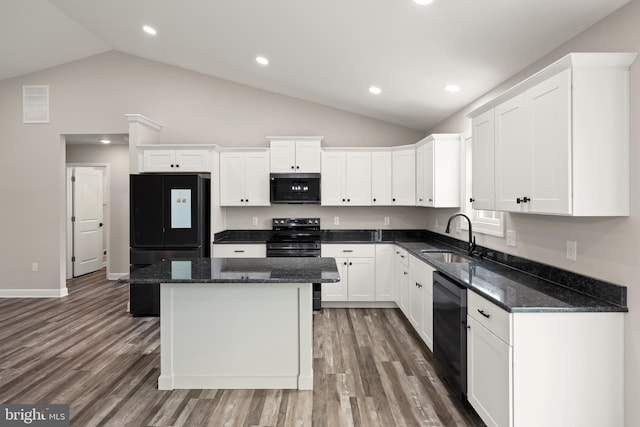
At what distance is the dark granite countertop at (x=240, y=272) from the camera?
8.16 feet

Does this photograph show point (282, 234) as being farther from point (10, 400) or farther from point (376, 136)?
point (10, 400)

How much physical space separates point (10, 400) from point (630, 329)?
388cm

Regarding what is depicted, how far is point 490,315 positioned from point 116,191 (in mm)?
6662

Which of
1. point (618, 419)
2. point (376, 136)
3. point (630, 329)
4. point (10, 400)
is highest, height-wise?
point (376, 136)

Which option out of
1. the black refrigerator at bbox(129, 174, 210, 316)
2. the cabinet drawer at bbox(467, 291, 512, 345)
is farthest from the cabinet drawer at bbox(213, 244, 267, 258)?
the cabinet drawer at bbox(467, 291, 512, 345)

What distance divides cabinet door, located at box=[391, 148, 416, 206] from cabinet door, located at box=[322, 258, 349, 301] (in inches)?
42.7

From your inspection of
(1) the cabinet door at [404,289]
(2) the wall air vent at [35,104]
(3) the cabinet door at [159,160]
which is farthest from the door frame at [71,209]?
(1) the cabinet door at [404,289]

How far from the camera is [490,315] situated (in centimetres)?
211

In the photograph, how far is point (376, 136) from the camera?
5379 millimetres

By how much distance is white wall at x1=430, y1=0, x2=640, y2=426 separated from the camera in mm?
1839

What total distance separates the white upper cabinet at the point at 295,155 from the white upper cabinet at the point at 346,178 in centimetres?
14

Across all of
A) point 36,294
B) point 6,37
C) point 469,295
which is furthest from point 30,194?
point 469,295

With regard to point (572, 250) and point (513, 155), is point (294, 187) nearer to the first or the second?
point (513, 155)

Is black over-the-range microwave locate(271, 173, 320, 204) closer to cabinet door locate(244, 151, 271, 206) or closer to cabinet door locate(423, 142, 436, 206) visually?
cabinet door locate(244, 151, 271, 206)
